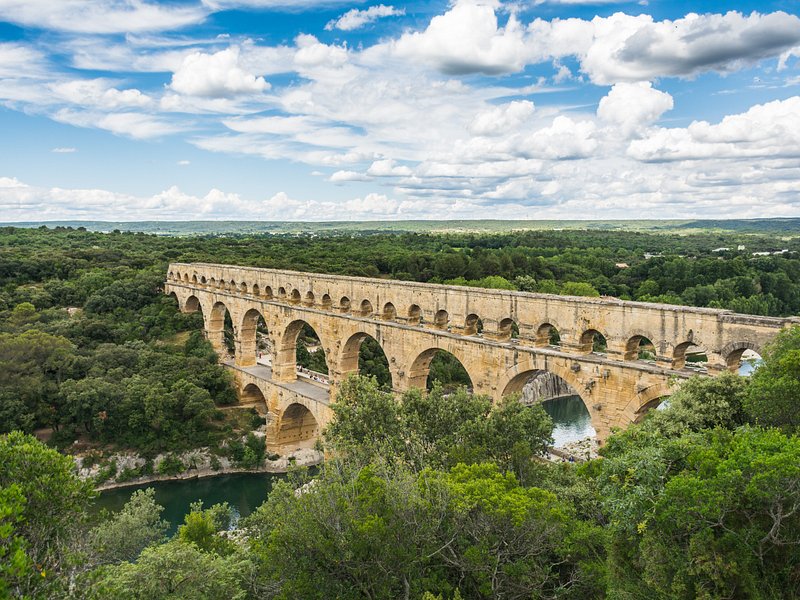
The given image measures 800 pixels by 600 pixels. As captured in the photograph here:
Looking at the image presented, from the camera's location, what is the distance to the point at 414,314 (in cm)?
2678

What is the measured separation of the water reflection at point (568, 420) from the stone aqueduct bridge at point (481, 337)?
15.4 m

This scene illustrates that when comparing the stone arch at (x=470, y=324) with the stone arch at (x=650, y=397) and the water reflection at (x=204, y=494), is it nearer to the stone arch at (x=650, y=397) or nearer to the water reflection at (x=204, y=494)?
the stone arch at (x=650, y=397)

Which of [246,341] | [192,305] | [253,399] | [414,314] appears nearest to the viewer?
[414,314]

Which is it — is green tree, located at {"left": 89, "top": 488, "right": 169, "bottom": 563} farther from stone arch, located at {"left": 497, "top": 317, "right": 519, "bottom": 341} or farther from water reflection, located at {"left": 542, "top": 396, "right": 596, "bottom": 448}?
water reflection, located at {"left": 542, "top": 396, "right": 596, "bottom": 448}

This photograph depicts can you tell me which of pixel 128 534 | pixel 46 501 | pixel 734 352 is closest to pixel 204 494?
pixel 128 534

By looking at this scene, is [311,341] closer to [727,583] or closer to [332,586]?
[332,586]

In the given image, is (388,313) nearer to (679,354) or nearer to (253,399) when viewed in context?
(679,354)

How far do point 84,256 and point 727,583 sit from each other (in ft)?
232

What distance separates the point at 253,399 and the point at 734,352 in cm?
3137

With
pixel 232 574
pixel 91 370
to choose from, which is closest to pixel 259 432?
pixel 91 370

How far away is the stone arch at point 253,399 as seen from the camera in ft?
133

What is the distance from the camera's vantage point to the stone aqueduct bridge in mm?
17875

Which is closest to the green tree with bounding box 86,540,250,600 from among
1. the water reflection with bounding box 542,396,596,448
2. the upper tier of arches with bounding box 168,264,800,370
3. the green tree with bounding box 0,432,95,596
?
the green tree with bounding box 0,432,95,596

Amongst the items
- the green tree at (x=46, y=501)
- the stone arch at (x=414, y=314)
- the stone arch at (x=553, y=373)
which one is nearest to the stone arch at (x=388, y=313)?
the stone arch at (x=414, y=314)
